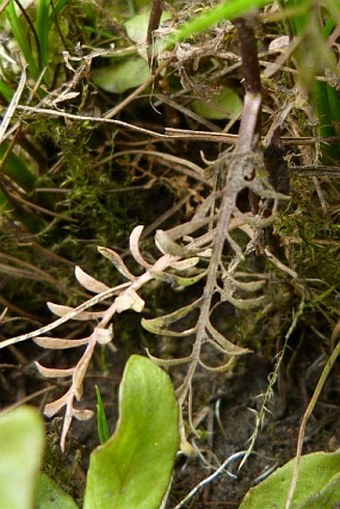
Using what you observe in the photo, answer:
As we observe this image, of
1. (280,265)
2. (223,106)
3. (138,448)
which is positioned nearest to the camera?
(138,448)

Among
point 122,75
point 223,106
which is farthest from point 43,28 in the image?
point 223,106

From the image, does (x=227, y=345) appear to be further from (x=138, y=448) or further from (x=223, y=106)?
(x=223, y=106)

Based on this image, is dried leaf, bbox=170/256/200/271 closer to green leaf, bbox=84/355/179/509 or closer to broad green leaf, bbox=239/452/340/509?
green leaf, bbox=84/355/179/509

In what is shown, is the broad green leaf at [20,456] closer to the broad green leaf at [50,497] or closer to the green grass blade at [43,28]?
the broad green leaf at [50,497]

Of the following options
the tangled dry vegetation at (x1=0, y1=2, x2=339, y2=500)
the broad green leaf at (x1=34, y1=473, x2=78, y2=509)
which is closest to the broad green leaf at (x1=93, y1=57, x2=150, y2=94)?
the tangled dry vegetation at (x1=0, y1=2, x2=339, y2=500)

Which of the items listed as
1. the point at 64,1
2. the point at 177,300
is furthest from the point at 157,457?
the point at 64,1

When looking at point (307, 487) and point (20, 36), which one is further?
point (20, 36)
